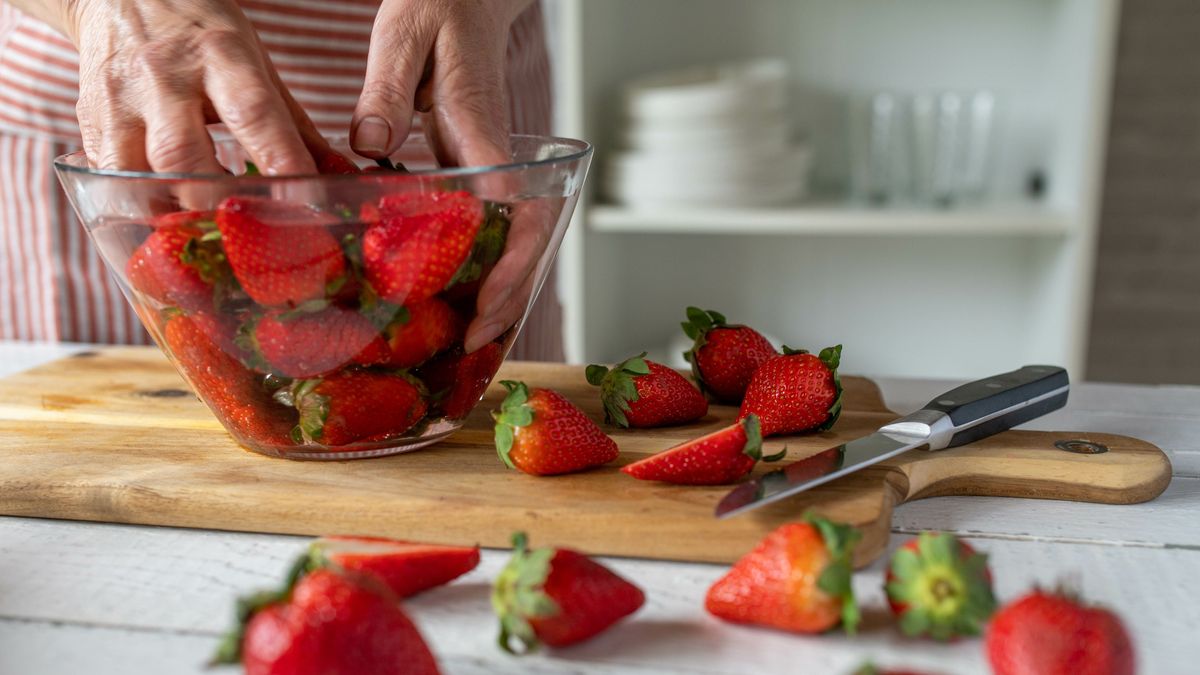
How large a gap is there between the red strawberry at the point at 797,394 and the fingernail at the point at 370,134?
315 mm

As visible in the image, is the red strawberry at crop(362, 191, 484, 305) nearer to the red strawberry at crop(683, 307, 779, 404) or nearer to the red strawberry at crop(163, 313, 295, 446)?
the red strawberry at crop(163, 313, 295, 446)

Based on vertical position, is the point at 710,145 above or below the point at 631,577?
above

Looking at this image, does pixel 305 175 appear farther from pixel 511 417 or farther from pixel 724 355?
pixel 724 355

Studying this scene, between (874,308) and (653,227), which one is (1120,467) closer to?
(653,227)

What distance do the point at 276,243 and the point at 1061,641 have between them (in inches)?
18.3

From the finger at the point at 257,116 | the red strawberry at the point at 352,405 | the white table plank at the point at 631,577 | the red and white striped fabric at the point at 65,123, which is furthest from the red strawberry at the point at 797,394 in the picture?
the red and white striped fabric at the point at 65,123

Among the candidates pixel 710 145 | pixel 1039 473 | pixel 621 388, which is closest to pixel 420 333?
pixel 621 388

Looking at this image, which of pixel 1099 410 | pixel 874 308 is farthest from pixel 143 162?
pixel 874 308

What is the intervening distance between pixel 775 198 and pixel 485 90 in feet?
3.66

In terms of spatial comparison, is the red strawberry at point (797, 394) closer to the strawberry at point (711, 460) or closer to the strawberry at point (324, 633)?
the strawberry at point (711, 460)

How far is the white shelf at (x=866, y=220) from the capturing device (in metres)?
1.80

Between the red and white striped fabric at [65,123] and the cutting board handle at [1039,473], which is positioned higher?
the red and white striped fabric at [65,123]

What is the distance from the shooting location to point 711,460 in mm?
687

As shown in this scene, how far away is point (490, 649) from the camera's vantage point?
55 centimetres
